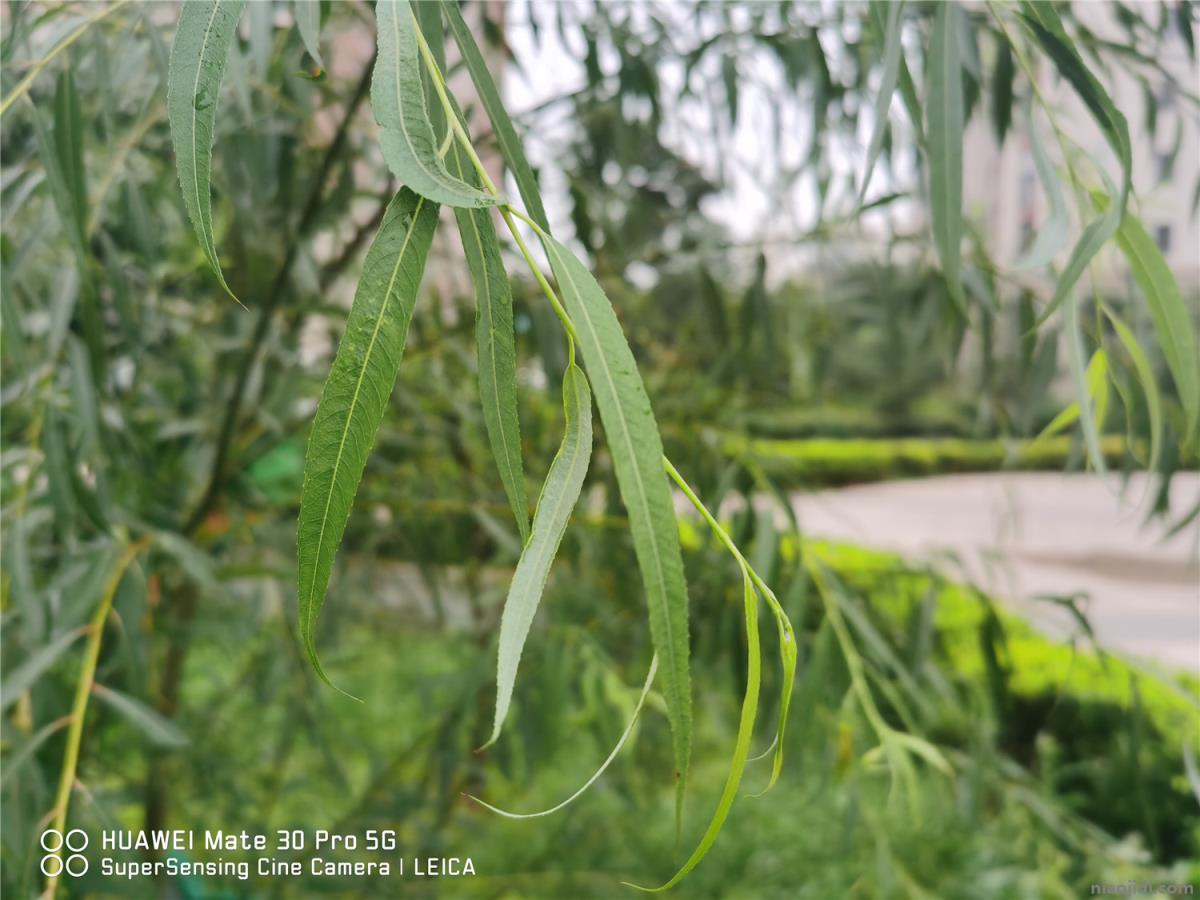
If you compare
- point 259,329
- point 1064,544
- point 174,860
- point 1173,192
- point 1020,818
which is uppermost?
point 1173,192

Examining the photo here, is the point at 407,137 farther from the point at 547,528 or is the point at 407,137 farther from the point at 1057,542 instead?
the point at 1057,542

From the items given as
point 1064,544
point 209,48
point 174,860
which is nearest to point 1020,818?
point 174,860

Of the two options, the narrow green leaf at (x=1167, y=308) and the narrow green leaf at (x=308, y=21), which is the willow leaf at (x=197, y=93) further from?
the narrow green leaf at (x=1167, y=308)

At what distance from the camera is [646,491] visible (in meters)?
0.19

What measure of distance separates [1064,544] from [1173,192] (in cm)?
343

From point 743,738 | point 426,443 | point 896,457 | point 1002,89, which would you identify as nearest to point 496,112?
point 743,738

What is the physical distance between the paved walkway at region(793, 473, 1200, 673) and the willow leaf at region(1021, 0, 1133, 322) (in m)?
0.13

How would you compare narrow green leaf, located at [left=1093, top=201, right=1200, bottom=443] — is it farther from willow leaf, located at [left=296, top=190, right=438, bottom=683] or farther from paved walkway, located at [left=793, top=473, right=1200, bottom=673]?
willow leaf, located at [left=296, top=190, right=438, bottom=683]

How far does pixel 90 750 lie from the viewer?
83cm

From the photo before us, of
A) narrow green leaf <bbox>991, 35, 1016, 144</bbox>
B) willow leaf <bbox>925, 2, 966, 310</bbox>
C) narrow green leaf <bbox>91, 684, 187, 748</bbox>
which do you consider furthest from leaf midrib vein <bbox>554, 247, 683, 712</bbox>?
narrow green leaf <bbox>991, 35, 1016, 144</bbox>

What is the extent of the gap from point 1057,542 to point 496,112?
15.8 ft

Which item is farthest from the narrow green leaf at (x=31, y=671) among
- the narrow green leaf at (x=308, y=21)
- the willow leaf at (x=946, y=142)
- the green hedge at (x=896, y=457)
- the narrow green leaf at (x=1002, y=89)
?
the green hedge at (x=896, y=457)

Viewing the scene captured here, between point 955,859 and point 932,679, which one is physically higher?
point 932,679

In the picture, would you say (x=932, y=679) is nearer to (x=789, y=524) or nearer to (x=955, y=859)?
(x=789, y=524)
